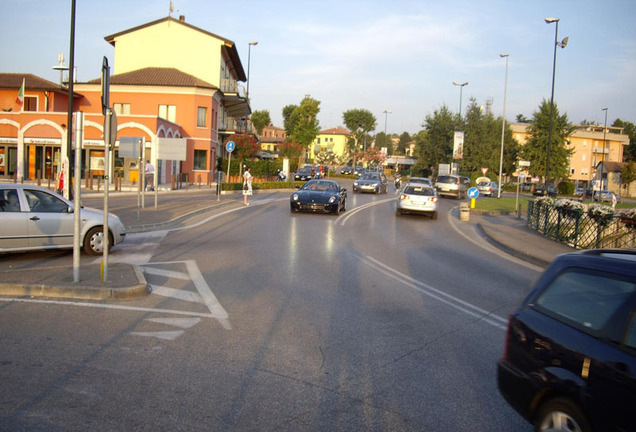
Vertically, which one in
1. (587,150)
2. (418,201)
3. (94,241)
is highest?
(587,150)

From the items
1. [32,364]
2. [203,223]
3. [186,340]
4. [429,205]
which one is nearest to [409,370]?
[186,340]

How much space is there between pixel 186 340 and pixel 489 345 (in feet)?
11.5

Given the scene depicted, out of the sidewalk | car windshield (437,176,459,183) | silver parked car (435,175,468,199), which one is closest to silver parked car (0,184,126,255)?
the sidewalk

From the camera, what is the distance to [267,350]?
19.6ft

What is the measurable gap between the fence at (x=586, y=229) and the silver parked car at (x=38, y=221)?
41.3 ft

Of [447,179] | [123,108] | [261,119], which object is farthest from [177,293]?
[261,119]

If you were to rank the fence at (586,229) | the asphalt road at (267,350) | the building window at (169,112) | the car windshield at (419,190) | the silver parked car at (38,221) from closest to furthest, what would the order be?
1. the asphalt road at (267,350)
2. the silver parked car at (38,221)
3. the fence at (586,229)
4. the car windshield at (419,190)
5. the building window at (169,112)

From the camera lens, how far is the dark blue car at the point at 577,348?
3051 mm

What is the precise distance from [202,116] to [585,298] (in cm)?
4441

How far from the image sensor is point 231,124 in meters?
55.8

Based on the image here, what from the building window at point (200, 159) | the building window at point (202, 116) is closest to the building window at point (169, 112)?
the building window at point (202, 116)

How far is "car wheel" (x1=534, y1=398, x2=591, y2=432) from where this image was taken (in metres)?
3.19

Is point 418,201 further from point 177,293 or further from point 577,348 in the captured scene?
point 577,348

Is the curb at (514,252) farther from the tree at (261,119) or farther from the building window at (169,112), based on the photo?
the tree at (261,119)
